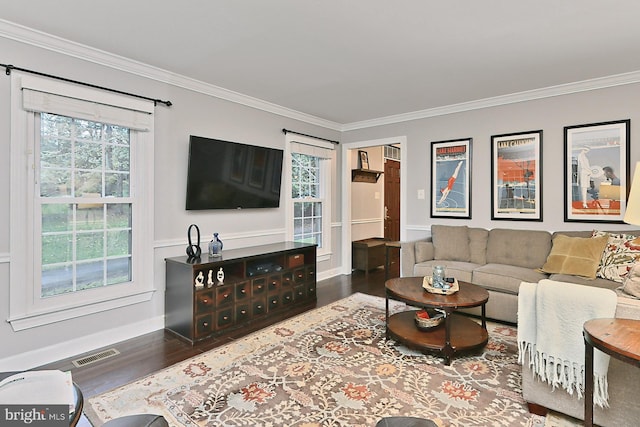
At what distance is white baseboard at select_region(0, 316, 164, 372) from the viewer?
8.43 feet

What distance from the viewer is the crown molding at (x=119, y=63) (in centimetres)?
252

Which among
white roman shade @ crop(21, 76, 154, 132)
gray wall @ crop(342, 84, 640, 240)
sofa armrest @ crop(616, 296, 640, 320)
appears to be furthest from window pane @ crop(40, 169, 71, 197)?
gray wall @ crop(342, 84, 640, 240)

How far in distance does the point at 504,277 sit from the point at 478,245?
2.66 ft

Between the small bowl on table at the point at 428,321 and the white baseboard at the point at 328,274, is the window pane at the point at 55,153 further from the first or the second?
the white baseboard at the point at 328,274

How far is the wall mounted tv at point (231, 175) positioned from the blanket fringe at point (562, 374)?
308cm

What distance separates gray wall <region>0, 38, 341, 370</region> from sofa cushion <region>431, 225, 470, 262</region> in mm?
2053

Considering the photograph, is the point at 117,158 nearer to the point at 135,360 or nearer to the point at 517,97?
the point at 135,360

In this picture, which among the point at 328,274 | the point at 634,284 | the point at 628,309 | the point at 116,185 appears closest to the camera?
the point at 628,309

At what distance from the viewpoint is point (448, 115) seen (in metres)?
4.66

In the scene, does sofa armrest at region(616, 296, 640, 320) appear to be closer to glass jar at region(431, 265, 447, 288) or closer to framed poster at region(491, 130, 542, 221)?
glass jar at region(431, 265, 447, 288)

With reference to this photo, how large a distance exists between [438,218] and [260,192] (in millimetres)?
2454

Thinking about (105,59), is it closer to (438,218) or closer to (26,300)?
(26,300)

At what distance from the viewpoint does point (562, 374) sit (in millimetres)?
1800

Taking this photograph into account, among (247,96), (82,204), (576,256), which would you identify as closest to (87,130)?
(82,204)
